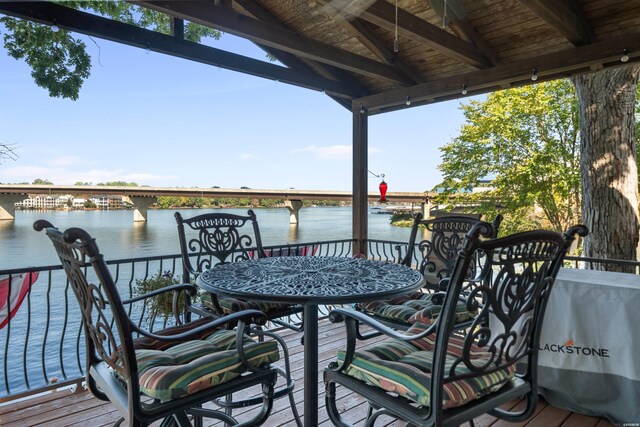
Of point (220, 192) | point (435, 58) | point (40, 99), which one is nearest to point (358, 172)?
point (435, 58)

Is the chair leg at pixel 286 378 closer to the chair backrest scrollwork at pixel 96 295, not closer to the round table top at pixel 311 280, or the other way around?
the round table top at pixel 311 280

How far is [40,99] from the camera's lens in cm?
1371

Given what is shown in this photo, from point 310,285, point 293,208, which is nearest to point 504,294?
point 310,285

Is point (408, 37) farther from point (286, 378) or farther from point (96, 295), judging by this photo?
point (96, 295)

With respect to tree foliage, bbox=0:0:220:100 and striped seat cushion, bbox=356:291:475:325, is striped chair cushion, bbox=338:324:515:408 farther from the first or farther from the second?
tree foliage, bbox=0:0:220:100

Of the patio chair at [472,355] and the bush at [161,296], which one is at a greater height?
the patio chair at [472,355]

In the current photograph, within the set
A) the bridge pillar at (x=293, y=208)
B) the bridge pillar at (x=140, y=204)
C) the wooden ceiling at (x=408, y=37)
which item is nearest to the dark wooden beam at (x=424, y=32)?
the wooden ceiling at (x=408, y=37)

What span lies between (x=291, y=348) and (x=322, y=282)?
5.83 ft

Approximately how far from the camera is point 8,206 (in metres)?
5.54

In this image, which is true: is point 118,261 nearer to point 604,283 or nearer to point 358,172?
point 358,172

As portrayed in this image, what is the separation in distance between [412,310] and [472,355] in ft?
2.63

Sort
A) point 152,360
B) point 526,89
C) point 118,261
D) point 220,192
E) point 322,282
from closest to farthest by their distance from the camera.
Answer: point 152,360 → point 322,282 → point 118,261 → point 220,192 → point 526,89

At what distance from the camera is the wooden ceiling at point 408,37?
3.02 metres

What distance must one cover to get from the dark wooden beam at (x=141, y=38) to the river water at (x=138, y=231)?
2.31 metres
